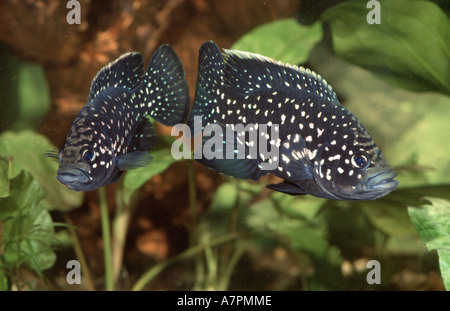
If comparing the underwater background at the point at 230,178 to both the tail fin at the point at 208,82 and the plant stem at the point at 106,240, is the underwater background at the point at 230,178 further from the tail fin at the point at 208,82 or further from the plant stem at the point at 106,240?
the tail fin at the point at 208,82

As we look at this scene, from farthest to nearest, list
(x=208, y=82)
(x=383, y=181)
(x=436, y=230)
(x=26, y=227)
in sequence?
(x=26, y=227)
(x=436, y=230)
(x=208, y=82)
(x=383, y=181)

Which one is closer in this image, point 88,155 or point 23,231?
point 88,155

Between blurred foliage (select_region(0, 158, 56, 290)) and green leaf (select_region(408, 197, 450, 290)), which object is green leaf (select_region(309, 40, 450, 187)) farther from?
blurred foliage (select_region(0, 158, 56, 290))

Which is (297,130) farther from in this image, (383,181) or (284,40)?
(284,40)

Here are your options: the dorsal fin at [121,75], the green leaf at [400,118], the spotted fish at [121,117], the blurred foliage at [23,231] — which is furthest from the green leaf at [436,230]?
the blurred foliage at [23,231]

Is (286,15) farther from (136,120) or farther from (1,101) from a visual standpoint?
(1,101)

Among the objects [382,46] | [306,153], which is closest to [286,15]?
[382,46]

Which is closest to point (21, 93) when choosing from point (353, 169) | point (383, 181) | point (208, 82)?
point (208, 82)
